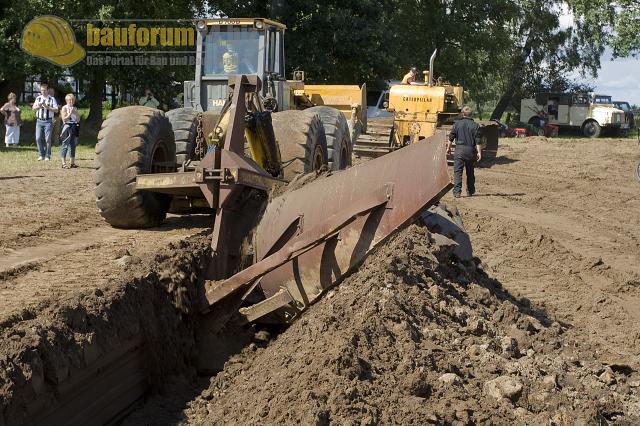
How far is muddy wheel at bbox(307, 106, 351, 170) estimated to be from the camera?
9.55 metres

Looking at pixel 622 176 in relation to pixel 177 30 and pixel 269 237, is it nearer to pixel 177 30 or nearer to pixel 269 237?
pixel 177 30

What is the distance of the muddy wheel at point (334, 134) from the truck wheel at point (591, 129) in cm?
2886

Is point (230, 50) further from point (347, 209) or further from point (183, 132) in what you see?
point (347, 209)

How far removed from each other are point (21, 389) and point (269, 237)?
7.87 ft

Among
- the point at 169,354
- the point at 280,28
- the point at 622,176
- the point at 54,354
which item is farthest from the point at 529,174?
the point at 54,354

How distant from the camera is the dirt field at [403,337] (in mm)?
4504

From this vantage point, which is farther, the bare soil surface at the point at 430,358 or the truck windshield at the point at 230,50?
the truck windshield at the point at 230,50

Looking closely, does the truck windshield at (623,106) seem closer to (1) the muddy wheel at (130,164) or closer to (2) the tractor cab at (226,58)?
(2) the tractor cab at (226,58)

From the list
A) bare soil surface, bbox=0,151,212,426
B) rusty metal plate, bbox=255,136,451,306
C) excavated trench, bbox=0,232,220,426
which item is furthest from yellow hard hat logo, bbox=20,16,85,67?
rusty metal plate, bbox=255,136,451,306

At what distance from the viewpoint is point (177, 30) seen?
82.8 ft

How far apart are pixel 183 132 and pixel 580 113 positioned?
3160cm

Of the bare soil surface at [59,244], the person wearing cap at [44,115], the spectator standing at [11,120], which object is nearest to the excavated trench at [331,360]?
the bare soil surface at [59,244]

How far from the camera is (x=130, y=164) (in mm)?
7535

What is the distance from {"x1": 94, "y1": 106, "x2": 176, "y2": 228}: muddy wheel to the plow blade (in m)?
1.82
